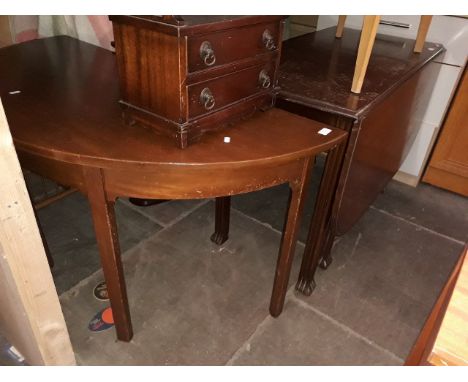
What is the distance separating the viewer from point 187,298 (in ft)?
4.95

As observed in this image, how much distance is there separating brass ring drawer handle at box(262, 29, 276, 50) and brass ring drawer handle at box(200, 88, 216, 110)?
7.9 inches

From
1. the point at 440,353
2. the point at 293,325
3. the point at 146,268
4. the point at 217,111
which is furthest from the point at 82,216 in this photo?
the point at 440,353

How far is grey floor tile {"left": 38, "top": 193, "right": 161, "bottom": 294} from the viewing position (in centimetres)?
160

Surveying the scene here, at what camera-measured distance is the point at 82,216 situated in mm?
1882

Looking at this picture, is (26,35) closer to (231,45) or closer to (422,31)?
(231,45)

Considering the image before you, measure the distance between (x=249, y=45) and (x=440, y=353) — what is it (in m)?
0.73

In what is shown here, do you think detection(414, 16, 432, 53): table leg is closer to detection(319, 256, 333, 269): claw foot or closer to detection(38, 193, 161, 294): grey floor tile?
detection(319, 256, 333, 269): claw foot

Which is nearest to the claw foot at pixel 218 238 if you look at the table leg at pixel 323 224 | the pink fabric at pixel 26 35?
the table leg at pixel 323 224

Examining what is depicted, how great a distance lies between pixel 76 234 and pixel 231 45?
123 centimetres

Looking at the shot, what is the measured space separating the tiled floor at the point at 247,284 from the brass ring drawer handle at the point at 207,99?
83cm

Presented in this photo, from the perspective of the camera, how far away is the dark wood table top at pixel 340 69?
1.17m

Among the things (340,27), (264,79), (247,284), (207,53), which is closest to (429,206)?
(340,27)

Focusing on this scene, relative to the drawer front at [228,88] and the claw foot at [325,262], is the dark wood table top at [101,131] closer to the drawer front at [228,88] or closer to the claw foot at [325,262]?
the drawer front at [228,88]

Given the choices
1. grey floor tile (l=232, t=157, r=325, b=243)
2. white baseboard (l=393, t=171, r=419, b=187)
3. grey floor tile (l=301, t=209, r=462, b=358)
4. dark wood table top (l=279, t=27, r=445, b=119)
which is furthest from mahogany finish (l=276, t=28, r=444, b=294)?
white baseboard (l=393, t=171, r=419, b=187)
